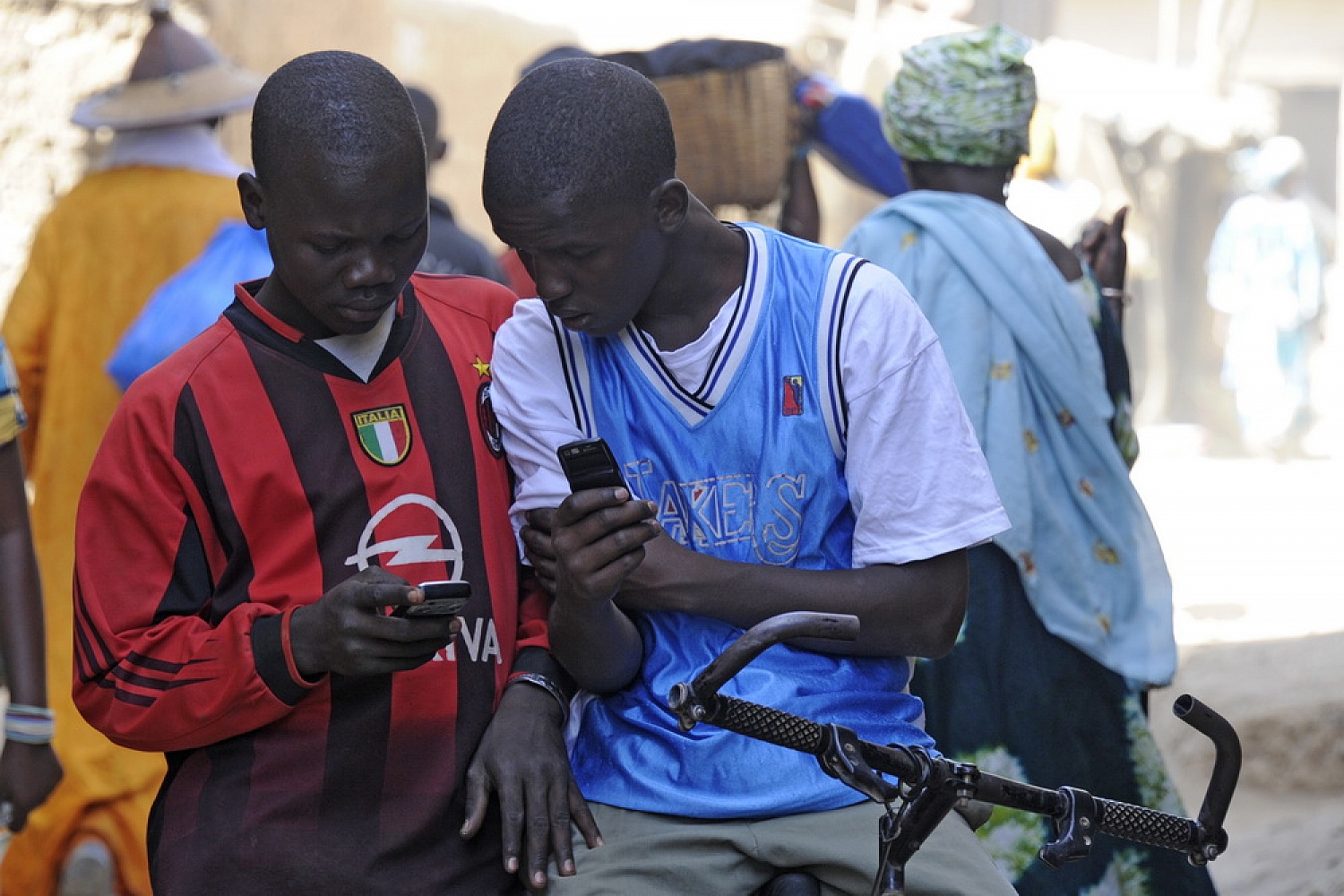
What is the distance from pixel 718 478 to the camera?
2.30 metres

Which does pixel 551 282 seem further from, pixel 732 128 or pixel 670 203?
pixel 732 128

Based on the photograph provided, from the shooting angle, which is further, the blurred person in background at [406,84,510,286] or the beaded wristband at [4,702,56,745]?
the blurred person in background at [406,84,510,286]

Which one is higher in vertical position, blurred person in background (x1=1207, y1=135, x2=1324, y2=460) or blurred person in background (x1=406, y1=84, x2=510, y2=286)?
blurred person in background (x1=406, y1=84, x2=510, y2=286)

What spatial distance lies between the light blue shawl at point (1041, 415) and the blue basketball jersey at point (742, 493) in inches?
49.9

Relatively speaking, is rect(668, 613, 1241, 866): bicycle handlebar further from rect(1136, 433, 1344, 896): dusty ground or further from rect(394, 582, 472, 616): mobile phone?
rect(1136, 433, 1344, 896): dusty ground

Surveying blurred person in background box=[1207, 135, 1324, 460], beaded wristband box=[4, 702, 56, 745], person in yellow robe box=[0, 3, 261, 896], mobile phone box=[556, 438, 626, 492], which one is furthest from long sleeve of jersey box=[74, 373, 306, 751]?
blurred person in background box=[1207, 135, 1324, 460]

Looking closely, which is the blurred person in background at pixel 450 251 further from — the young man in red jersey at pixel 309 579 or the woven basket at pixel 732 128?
the young man in red jersey at pixel 309 579

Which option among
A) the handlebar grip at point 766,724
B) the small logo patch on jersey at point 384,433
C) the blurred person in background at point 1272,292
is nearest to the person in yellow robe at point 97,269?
the small logo patch on jersey at point 384,433

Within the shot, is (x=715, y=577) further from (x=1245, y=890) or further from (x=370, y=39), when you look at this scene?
(x=370, y=39)

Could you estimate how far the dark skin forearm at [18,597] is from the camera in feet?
10.0

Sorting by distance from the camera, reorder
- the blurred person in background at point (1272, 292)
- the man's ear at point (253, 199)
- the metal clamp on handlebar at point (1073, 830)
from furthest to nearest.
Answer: the blurred person in background at point (1272, 292), the man's ear at point (253, 199), the metal clamp on handlebar at point (1073, 830)

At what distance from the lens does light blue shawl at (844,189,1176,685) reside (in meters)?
3.55

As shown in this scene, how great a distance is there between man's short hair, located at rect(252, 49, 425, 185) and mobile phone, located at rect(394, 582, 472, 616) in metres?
0.60

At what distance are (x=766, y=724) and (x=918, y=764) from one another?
210 millimetres
